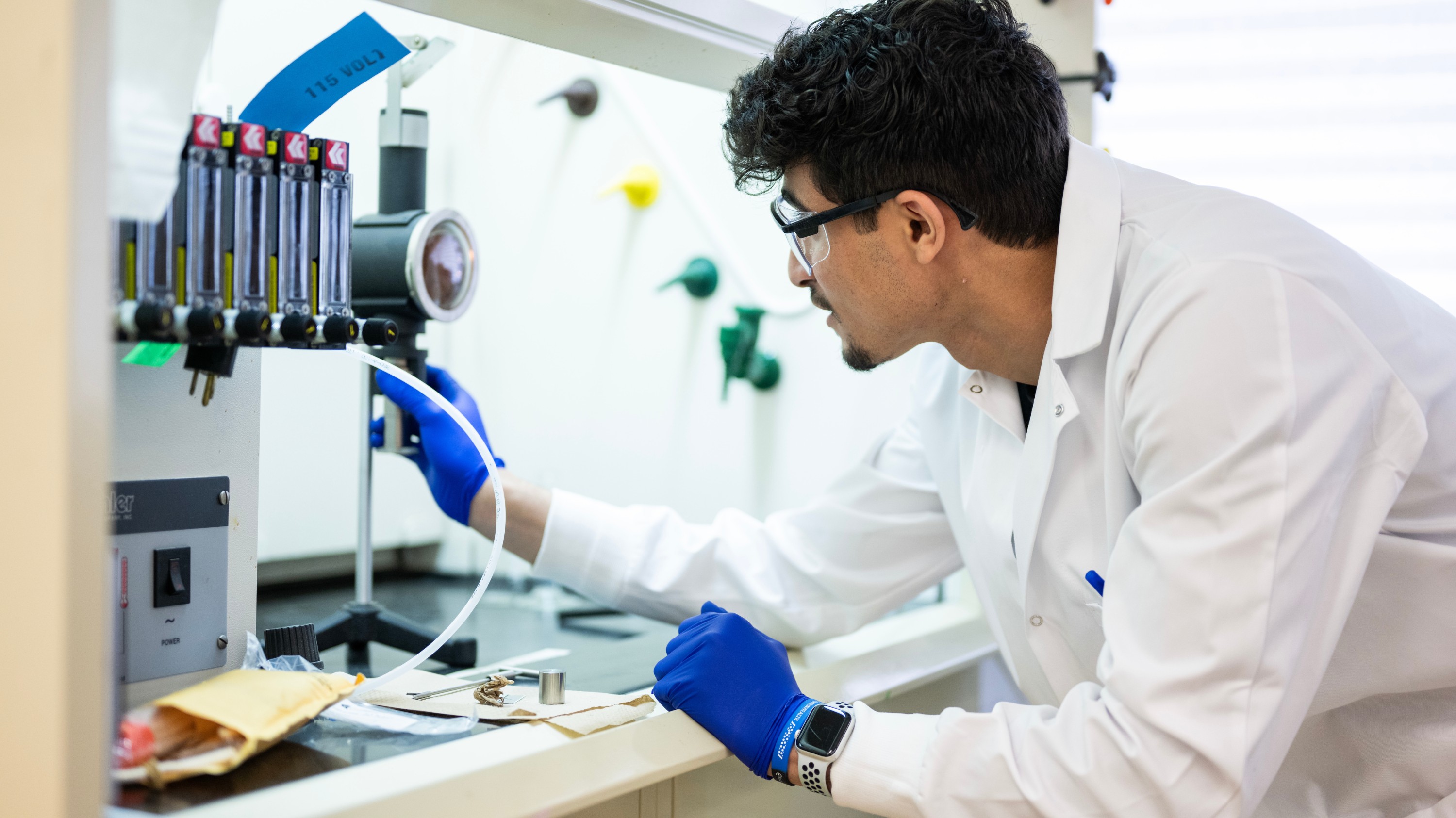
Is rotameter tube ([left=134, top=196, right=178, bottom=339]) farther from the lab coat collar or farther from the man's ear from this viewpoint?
the lab coat collar

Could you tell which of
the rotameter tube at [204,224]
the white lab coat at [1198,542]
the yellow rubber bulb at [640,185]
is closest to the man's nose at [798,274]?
the white lab coat at [1198,542]

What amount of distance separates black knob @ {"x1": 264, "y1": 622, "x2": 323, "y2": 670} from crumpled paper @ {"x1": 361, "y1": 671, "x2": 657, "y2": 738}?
0.21 feet

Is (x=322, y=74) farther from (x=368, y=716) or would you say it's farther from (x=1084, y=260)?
(x=1084, y=260)

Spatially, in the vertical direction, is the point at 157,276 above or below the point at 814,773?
above

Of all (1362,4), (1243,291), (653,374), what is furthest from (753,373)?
(1362,4)

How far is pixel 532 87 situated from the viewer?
1904mm

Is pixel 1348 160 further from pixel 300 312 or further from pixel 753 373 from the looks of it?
pixel 300 312

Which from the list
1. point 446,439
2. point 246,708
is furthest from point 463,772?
point 446,439

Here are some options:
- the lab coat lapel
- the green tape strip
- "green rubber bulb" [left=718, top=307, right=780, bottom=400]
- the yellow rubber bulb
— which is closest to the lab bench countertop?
the green tape strip

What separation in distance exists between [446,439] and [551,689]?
0.41 metres

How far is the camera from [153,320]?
66 cm

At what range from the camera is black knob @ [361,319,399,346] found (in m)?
0.85

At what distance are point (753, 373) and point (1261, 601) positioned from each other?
3.46 feet

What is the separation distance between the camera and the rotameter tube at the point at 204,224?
70cm
